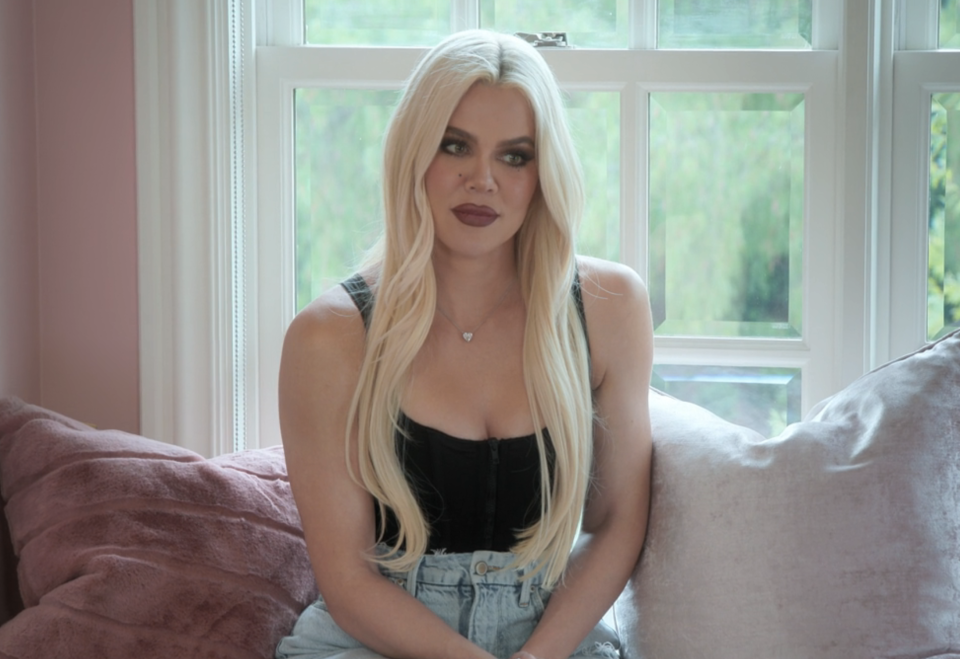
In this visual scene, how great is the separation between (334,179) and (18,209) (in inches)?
24.2

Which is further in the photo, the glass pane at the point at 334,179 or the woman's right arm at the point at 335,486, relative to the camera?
the glass pane at the point at 334,179

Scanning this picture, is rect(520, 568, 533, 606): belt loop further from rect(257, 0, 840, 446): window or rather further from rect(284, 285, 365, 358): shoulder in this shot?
rect(257, 0, 840, 446): window

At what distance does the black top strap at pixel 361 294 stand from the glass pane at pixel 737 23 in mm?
913

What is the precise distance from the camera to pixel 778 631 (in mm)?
1254

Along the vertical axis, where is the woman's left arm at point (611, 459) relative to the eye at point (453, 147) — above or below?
below

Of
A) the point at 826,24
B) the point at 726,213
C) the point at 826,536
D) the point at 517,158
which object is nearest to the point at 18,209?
the point at 517,158

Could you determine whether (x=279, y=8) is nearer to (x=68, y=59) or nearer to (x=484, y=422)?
(x=68, y=59)

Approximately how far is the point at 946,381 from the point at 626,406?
46 cm

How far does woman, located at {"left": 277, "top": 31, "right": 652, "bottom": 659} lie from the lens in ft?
4.57

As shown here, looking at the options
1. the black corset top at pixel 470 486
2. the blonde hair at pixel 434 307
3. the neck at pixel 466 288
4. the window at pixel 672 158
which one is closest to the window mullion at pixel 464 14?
the window at pixel 672 158

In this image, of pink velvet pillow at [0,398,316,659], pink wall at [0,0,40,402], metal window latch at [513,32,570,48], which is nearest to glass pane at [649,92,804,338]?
metal window latch at [513,32,570,48]

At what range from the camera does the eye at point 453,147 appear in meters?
1.41

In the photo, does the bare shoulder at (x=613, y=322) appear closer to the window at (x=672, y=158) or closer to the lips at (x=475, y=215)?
the lips at (x=475, y=215)

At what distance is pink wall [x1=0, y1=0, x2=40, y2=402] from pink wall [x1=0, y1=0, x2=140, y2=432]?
1 cm
